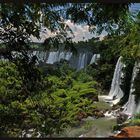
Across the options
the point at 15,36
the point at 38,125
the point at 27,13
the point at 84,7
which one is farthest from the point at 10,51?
the point at 38,125

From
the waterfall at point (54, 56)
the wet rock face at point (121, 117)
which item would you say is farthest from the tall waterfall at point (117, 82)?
the waterfall at point (54, 56)

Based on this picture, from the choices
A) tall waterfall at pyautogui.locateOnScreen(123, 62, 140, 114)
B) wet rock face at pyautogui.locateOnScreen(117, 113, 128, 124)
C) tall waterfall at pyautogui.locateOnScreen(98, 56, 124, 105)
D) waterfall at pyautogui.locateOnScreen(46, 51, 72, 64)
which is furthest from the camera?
tall waterfall at pyautogui.locateOnScreen(98, 56, 124, 105)

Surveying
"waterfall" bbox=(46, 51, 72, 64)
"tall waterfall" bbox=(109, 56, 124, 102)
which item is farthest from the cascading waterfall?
"waterfall" bbox=(46, 51, 72, 64)

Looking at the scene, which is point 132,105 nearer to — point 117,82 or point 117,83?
point 117,83

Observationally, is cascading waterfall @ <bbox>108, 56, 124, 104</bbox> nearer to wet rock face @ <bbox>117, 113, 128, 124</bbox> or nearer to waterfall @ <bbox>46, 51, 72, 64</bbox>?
wet rock face @ <bbox>117, 113, 128, 124</bbox>

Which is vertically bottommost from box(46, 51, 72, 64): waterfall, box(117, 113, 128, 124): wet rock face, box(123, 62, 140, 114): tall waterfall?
box(117, 113, 128, 124): wet rock face

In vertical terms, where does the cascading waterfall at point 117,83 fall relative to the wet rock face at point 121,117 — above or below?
above

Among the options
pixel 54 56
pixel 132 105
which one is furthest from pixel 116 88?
pixel 54 56

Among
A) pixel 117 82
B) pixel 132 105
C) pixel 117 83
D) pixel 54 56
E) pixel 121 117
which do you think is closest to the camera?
pixel 54 56

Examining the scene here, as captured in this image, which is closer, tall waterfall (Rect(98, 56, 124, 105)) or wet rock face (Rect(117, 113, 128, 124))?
wet rock face (Rect(117, 113, 128, 124))

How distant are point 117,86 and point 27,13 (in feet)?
55.9

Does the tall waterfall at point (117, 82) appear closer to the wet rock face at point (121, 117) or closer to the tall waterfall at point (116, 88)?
the tall waterfall at point (116, 88)

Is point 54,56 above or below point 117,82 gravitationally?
above

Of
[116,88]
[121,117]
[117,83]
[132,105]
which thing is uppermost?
[117,83]
